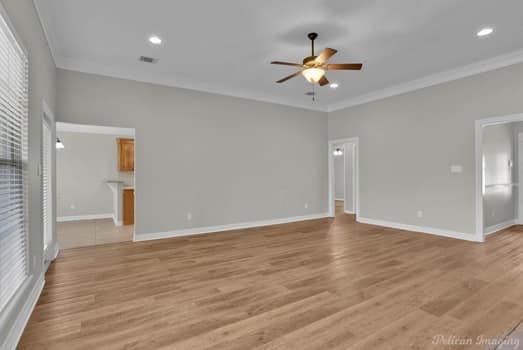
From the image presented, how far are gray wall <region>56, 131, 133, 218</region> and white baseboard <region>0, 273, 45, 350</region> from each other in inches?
202

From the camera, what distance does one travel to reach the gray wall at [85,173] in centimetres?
705

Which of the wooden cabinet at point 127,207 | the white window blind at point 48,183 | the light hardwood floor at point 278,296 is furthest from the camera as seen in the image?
the wooden cabinet at point 127,207

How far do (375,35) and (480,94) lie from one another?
248 centimetres

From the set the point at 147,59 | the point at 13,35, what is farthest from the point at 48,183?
the point at 13,35

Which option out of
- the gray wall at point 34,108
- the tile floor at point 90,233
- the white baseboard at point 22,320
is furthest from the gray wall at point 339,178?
the white baseboard at point 22,320

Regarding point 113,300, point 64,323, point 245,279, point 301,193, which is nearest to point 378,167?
point 301,193

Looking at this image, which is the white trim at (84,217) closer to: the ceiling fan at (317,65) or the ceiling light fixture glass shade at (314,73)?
the ceiling fan at (317,65)

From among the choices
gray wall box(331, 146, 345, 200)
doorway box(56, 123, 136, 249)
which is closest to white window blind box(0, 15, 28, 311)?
doorway box(56, 123, 136, 249)

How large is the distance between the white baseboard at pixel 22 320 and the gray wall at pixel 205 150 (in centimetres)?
220

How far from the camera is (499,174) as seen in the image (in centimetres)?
580

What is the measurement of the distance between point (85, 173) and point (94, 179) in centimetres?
27

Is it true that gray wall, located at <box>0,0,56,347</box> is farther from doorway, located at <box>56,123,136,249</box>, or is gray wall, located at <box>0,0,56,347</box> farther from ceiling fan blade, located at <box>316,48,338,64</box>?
doorway, located at <box>56,123,136,249</box>

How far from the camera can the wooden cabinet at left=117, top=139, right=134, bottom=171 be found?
753cm

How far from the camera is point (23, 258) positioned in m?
2.27
